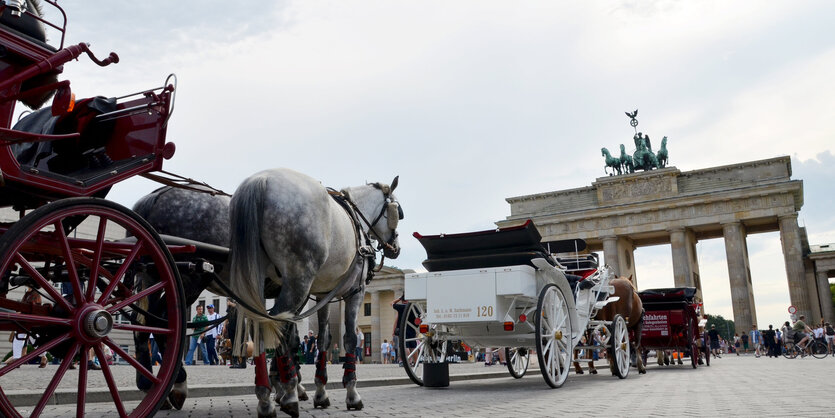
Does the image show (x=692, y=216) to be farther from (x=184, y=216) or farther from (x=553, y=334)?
(x=184, y=216)

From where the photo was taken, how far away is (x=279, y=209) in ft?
18.0

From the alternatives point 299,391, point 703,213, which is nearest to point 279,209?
point 299,391

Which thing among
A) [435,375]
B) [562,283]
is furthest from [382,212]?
[435,375]

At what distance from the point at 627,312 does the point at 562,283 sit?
4708 millimetres

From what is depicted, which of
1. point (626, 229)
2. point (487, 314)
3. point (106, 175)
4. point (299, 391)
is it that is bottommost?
point (299, 391)

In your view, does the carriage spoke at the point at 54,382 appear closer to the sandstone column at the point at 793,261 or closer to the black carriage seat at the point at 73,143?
the black carriage seat at the point at 73,143

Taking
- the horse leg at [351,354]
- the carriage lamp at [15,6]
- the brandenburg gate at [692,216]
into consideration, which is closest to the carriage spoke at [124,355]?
the carriage lamp at [15,6]

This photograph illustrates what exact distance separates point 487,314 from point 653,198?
51.1 meters

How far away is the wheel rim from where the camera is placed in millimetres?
11562

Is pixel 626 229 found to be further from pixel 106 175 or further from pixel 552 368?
pixel 106 175

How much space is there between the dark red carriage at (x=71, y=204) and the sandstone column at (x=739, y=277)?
175 ft

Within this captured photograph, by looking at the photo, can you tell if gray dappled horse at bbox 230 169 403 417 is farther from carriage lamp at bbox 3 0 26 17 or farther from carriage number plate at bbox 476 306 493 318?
carriage number plate at bbox 476 306 493 318

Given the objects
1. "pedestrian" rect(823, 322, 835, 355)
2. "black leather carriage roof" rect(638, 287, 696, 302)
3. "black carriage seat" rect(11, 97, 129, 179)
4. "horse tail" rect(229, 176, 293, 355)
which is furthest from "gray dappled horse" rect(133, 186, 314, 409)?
"pedestrian" rect(823, 322, 835, 355)

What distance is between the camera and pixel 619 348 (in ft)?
38.8
